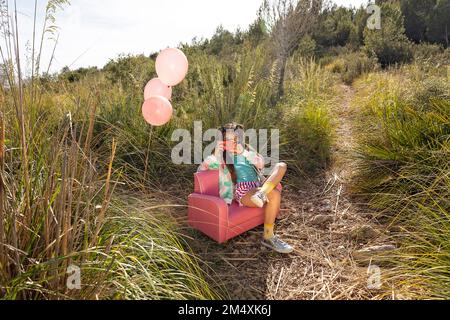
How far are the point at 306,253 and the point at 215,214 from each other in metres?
0.82

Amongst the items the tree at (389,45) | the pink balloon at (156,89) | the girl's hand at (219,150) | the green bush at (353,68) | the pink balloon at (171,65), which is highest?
the tree at (389,45)

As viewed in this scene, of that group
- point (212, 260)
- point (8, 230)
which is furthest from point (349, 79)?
point (8, 230)

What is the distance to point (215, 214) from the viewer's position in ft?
8.86

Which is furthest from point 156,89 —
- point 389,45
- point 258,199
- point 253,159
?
point 389,45

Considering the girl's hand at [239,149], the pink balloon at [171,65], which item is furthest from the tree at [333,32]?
the girl's hand at [239,149]

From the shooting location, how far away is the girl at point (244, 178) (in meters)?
2.80

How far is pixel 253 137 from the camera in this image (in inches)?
167

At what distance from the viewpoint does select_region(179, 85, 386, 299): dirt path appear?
224 centimetres

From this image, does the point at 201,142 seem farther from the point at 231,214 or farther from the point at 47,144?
the point at 47,144

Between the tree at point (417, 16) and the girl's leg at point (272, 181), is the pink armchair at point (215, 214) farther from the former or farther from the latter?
the tree at point (417, 16)

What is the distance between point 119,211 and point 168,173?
1832 mm

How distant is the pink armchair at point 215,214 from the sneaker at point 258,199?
0.20m

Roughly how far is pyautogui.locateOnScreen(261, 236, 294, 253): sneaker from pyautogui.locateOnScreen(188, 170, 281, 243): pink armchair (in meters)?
0.24
